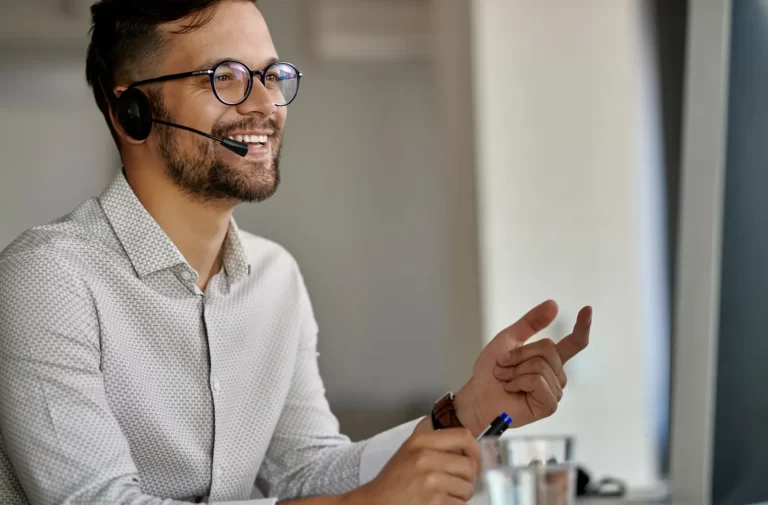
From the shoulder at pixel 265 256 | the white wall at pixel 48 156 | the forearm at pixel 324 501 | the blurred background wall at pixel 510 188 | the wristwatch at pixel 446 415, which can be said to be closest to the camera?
the forearm at pixel 324 501

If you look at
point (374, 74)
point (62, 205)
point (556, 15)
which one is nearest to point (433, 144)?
point (374, 74)

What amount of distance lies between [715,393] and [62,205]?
1344mm

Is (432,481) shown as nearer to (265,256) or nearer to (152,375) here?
(152,375)

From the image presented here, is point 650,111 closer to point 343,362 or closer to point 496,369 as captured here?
point 343,362

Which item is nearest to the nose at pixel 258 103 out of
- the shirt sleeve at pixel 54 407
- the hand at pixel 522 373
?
the shirt sleeve at pixel 54 407

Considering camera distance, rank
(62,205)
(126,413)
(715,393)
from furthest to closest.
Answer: (62,205), (715,393), (126,413)

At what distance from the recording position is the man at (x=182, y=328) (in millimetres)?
1070

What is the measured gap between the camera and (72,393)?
1.07 metres

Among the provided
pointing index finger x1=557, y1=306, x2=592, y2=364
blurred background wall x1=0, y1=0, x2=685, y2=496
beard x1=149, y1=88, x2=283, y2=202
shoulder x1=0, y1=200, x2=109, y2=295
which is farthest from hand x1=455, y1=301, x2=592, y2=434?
blurred background wall x1=0, y1=0, x2=685, y2=496

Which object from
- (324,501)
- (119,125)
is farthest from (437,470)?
(119,125)

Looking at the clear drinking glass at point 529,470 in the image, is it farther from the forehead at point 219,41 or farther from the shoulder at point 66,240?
the forehead at point 219,41

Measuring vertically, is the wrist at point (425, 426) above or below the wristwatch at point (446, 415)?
below

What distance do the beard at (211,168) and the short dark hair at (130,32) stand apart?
0.07 m

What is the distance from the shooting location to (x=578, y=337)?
109 centimetres
